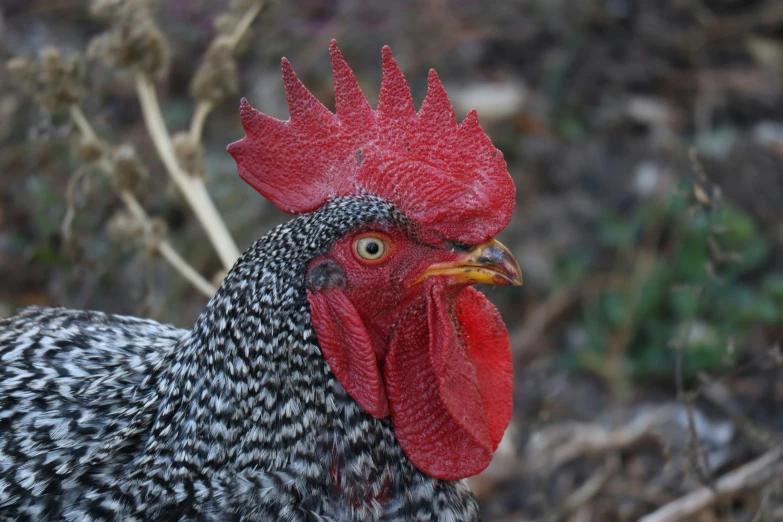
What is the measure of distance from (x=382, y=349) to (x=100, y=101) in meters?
3.66

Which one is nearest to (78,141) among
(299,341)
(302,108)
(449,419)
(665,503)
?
(302,108)

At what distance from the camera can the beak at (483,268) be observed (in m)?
2.05

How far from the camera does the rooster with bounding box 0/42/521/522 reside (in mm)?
2010

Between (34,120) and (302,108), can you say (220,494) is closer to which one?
(302,108)

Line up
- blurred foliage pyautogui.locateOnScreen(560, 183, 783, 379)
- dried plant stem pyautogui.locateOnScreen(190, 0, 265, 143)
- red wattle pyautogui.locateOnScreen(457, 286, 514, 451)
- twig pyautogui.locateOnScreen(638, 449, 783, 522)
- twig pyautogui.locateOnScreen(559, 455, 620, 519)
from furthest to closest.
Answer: blurred foliage pyautogui.locateOnScreen(560, 183, 783, 379)
twig pyautogui.locateOnScreen(559, 455, 620, 519)
dried plant stem pyautogui.locateOnScreen(190, 0, 265, 143)
twig pyautogui.locateOnScreen(638, 449, 783, 522)
red wattle pyautogui.locateOnScreen(457, 286, 514, 451)

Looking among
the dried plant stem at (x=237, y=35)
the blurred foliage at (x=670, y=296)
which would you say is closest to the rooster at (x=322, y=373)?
the dried plant stem at (x=237, y=35)

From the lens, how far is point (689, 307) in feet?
14.6

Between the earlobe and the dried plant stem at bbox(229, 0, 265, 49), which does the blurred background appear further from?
the earlobe

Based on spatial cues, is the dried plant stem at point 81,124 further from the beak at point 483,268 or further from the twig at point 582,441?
the twig at point 582,441

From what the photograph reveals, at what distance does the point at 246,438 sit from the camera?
2027 millimetres

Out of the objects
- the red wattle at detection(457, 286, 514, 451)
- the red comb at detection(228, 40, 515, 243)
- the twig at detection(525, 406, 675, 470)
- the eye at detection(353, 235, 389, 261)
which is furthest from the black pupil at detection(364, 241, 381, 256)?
the twig at detection(525, 406, 675, 470)

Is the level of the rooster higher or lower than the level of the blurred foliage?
higher

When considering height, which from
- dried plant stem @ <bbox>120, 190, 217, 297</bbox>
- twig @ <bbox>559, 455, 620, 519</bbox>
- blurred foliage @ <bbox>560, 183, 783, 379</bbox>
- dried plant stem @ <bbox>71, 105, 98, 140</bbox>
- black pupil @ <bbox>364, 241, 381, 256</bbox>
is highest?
dried plant stem @ <bbox>71, 105, 98, 140</bbox>

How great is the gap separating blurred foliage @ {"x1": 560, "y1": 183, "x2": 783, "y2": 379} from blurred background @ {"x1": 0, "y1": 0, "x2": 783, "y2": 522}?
0.02 meters
